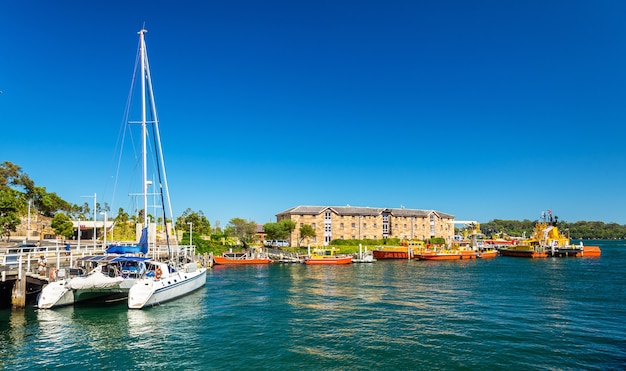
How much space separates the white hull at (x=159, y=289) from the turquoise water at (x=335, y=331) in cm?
86

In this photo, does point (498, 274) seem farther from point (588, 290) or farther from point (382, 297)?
point (382, 297)

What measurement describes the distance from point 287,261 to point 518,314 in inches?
1966

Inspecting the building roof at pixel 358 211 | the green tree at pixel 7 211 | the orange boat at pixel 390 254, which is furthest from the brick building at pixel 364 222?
the green tree at pixel 7 211

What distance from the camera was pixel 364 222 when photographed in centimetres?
10419

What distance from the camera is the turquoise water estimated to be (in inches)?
722

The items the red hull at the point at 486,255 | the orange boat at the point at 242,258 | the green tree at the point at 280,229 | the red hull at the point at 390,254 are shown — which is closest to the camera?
the orange boat at the point at 242,258

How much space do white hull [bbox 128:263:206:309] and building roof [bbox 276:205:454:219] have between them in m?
63.7

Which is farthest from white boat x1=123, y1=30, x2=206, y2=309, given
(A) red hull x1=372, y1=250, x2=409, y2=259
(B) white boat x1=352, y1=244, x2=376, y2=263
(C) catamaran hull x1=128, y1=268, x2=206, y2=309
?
(A) red hull x1=372, y1=250, x2=409, y2=259

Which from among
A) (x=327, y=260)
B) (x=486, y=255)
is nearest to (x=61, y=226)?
(x=327, y=260)

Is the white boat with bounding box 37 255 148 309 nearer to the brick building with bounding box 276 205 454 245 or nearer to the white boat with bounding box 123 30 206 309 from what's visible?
the white boat with bounding box 123 30 206 309

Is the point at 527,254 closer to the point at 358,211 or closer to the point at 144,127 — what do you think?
the point at 358,211

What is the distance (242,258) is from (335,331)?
51796 mm

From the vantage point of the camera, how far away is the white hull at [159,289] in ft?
92.6

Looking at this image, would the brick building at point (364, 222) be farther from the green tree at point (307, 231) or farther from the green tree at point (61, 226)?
the green tree at point (61, 226)
